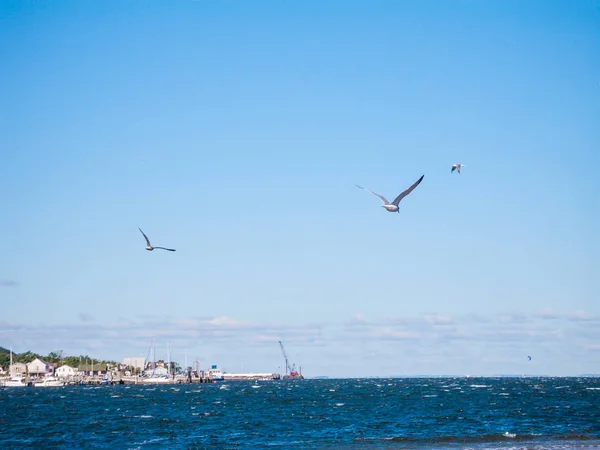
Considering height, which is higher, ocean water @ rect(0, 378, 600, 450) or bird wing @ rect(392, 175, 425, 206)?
bird wing @ rect(392, 175, 425, 206)

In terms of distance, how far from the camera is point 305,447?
53.0 metres

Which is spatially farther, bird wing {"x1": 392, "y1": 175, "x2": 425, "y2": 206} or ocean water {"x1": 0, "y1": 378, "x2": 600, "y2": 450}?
ocean water {"x1": 0, "y1": 378, "x2": 600, "y2": 450}

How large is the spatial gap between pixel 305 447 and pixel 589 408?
4851 centimetres

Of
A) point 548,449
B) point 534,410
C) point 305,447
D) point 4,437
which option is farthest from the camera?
point 534,410

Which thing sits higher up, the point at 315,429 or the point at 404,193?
the point at 404,193

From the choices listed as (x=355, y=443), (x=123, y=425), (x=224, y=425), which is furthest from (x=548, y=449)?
(x=123, y=425)

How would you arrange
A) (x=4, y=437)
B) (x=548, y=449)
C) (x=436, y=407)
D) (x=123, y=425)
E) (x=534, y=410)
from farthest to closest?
1. (x=436, y=407)
2. (x=534, y=410)
3. (x=123, y=425)
4. (x=4, y=437)
5. (x=548, y=449)

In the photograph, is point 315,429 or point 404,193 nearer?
point 404,193

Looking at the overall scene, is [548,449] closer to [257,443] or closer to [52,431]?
[257,443]

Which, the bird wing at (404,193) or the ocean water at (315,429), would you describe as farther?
the ocean water at (315,429)

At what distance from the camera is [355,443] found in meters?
54.7

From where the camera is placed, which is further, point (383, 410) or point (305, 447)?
point (383, 410)

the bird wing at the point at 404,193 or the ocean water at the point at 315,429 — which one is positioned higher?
the bird wing at the point at 404,193

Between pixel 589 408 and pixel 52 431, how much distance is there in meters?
55.0
